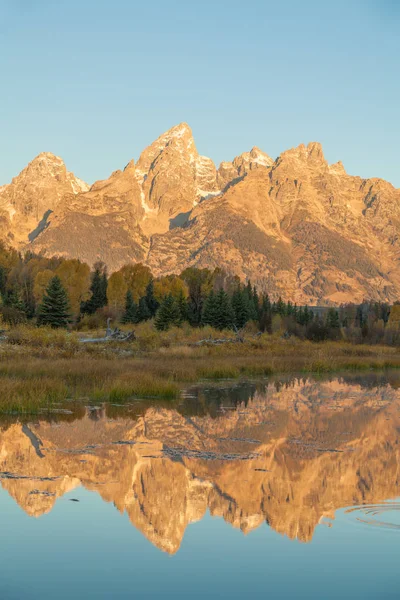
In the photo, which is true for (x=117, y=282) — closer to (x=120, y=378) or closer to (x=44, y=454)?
(x=120, y=378)

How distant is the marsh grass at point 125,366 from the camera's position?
79.4 feet

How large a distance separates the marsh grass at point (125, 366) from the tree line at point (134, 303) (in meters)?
18.8

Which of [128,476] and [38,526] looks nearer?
[38,526]

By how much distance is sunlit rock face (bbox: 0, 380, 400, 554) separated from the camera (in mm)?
11875

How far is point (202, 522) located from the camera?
11.3 metres

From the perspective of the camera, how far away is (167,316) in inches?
3393

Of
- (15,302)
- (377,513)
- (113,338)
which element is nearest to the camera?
(377,513)

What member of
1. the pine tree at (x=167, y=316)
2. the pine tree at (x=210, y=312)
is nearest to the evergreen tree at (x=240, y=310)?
the pine tree at (x=210, y=312)

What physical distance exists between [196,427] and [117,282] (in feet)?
363

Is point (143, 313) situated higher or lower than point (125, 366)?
higher

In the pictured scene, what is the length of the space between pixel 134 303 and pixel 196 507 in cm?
8953

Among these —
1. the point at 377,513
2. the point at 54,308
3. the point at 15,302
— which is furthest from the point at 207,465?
the point at 15,302

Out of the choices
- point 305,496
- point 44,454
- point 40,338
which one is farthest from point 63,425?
point 40,338

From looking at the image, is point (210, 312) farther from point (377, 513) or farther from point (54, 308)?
point (377, 513)
